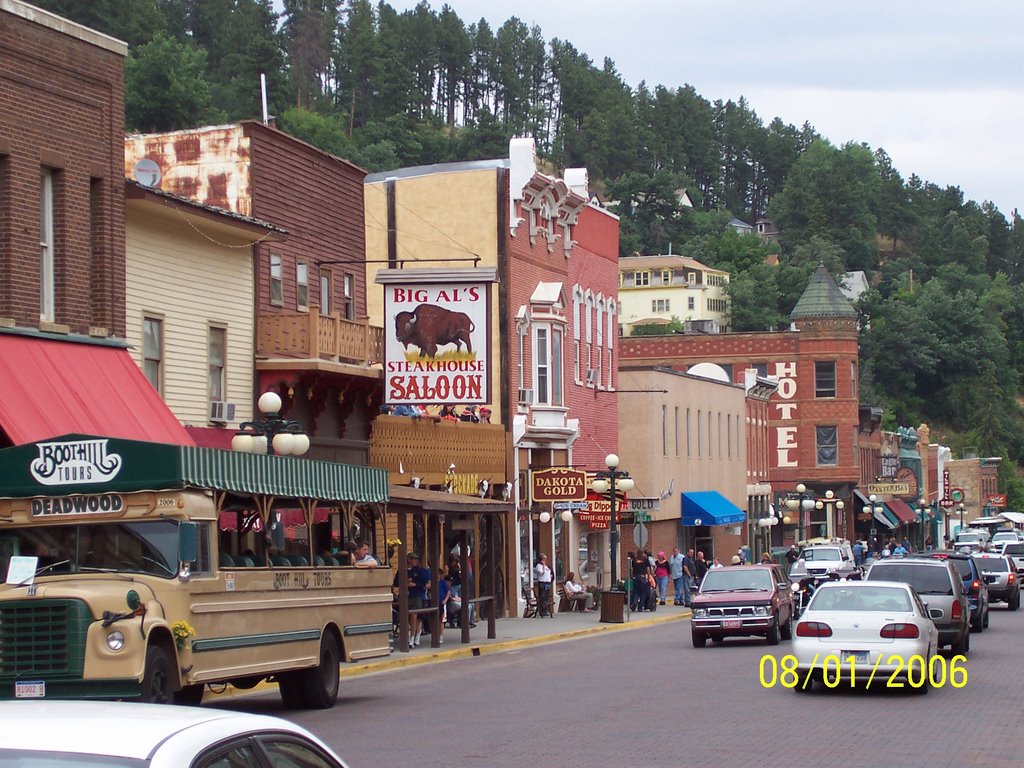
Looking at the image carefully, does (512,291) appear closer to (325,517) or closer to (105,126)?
(105,126)

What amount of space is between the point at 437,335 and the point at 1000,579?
69.6 ft

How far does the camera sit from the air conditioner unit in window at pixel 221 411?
30531 mm

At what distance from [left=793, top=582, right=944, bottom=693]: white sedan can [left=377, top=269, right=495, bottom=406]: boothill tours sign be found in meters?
13.7

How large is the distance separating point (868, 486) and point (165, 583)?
77.6 meters

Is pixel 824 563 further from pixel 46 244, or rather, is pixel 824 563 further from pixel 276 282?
pixel 46 244

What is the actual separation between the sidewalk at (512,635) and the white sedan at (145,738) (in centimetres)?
1849

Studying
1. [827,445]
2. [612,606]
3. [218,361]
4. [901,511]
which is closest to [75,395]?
[218,361]

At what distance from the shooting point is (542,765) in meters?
15.0

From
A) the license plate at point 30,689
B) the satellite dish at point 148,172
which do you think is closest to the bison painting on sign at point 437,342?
the satellite dish at point 148,172

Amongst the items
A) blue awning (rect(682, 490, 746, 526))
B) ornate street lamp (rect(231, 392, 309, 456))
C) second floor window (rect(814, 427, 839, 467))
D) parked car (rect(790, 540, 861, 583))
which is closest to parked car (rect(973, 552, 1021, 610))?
parked car (rect(790, 540, 861, 583))

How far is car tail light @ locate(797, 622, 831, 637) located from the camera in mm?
20688

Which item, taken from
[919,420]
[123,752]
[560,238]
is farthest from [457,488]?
[919,420]

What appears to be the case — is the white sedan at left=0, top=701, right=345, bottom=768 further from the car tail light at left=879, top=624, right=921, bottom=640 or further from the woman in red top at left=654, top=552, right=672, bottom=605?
→ the woman in red top at left=654, top=552, right=672, bottom=605
